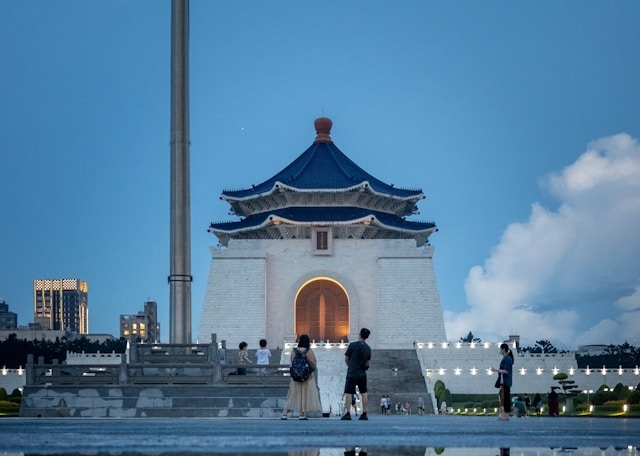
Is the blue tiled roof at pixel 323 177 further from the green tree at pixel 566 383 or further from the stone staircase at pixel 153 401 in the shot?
the stone staircase at pixel 153 401

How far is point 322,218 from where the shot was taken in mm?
41062

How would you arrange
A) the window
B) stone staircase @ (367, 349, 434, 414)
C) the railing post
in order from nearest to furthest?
the railing post
stone staircase @ (367, 349, 434, 414)
the window

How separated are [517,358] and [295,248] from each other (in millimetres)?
9411

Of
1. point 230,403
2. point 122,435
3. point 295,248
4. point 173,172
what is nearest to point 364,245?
point 295,248

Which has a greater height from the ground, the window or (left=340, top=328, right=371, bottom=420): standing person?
the window

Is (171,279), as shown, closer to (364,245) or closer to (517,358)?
(517,358)

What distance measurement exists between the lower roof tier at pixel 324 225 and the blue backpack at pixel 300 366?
26526 mm

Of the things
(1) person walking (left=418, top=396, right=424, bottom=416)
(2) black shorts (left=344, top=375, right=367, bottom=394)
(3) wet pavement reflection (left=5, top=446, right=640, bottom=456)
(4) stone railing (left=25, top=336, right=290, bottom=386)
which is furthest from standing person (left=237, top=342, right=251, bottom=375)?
(1) person walking (left=418, top=396, right=424, bottom=416)

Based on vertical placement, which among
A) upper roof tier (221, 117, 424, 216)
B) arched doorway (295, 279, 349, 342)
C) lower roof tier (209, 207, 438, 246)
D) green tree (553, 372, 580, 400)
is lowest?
green tree (553, 372, 580, 400)

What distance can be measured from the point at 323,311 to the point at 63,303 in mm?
95694

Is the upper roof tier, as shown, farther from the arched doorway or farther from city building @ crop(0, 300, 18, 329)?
city building @ crop(0, 300, 18, 329)

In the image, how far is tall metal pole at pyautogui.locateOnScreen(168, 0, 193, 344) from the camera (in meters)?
22.4

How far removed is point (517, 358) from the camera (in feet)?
120

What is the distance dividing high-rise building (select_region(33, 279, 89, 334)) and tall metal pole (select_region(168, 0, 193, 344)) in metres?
109
